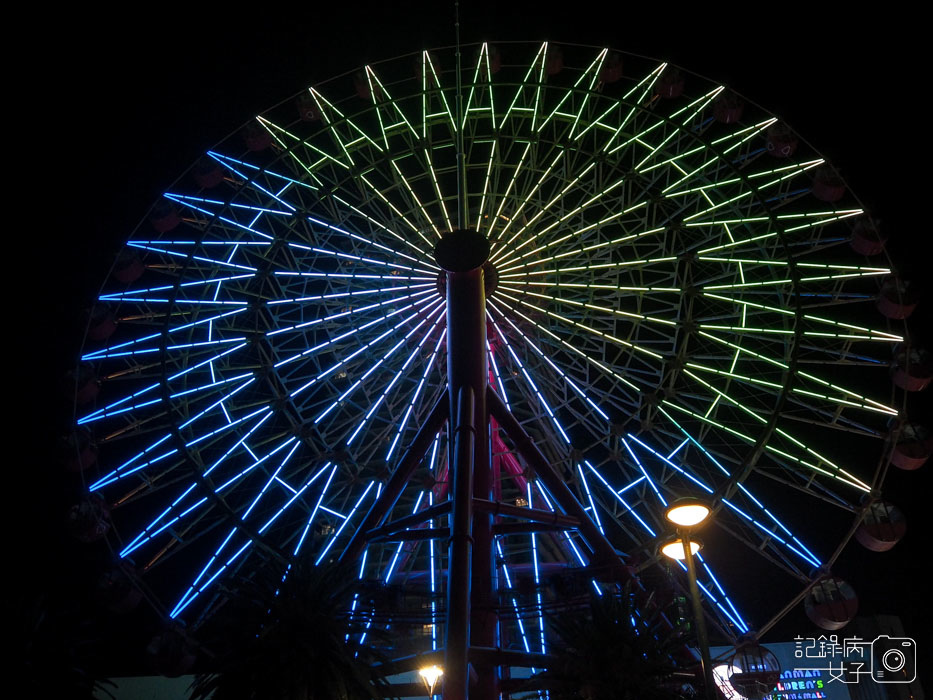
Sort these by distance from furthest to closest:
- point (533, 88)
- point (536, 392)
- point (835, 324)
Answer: point (533, 88)
point (536, 392)
point (835, 324)

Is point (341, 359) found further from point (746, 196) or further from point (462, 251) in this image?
point (746, 196)

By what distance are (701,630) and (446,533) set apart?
751 centimetres

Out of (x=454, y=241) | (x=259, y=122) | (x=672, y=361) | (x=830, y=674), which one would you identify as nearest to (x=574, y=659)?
(x=672, y=361)

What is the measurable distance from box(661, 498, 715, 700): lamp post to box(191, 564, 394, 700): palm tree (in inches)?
233

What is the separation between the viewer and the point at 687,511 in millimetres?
8258

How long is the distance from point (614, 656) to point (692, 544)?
4.08 m

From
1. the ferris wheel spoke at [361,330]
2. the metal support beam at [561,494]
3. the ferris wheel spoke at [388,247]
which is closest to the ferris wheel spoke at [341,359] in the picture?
the ferris wheel spoke at [361,330]

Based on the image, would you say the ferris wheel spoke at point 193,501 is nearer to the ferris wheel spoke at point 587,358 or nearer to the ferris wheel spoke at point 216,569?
the ferris wheel spoke at point 216,569

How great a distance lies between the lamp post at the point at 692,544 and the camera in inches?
301

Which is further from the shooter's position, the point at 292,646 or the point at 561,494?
the point at 561,494

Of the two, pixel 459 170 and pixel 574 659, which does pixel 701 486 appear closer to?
pixel 574 659

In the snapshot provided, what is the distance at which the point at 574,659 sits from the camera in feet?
40.2
